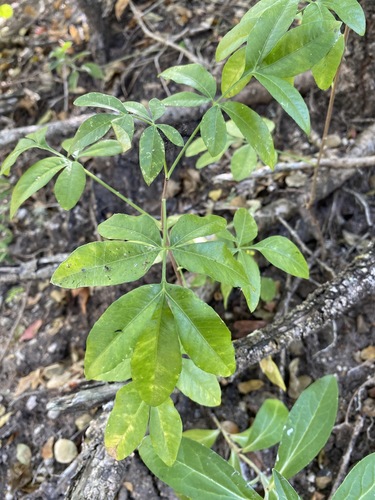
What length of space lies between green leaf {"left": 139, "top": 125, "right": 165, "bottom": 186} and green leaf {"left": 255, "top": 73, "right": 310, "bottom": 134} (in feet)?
0.94

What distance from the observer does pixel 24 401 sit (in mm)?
1887

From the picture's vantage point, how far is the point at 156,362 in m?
0.87

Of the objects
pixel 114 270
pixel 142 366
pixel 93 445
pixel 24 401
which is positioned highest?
pixel 114 270

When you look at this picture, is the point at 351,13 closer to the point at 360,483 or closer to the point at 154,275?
the point at 360,483

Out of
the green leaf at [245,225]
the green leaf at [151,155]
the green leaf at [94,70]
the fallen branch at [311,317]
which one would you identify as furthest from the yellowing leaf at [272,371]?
the green leaf at [94,70]

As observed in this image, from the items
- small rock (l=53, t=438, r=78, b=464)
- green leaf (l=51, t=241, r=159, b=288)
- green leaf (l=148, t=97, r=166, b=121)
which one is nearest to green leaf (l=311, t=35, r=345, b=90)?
green leaf (l=148, t=97, r=166, b=121)

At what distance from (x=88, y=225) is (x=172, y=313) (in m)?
1.53

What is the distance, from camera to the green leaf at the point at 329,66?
3.57 ft

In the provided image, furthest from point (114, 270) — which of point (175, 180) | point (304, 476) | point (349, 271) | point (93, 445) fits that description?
point (175, 180)

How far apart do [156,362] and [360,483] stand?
66 cm

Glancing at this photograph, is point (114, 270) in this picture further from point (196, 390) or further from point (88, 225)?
point (88, 225)

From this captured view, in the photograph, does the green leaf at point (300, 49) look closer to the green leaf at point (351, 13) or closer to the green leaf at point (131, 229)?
the green leaf at point (351, 13)

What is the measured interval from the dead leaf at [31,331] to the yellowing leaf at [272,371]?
1155mm

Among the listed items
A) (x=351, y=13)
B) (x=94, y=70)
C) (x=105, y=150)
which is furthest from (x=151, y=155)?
(x=94, y=70)
